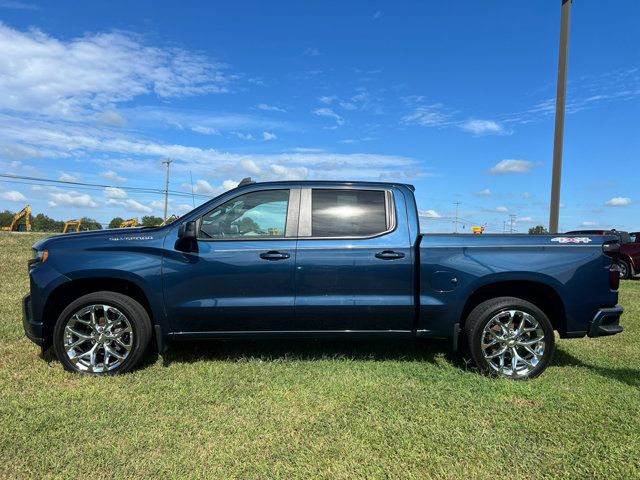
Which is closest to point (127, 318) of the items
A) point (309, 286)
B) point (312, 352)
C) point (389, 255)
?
point (309, 286)

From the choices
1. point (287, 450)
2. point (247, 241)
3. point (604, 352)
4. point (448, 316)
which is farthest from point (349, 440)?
point (604, 352)

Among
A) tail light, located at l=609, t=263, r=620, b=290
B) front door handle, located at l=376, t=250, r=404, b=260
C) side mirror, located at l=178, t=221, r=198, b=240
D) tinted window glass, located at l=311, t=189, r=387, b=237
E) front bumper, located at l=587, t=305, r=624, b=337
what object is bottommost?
front bumper, located at l=587, t=305, r=624, b=337

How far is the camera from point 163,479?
291cm

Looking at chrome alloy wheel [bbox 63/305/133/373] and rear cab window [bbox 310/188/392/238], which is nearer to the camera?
chrome alloy wheel [bbox 63/305/133/373]

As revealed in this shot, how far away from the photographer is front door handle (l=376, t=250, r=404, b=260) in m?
4.63

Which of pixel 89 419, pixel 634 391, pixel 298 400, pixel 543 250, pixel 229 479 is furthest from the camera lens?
pixel 543 250

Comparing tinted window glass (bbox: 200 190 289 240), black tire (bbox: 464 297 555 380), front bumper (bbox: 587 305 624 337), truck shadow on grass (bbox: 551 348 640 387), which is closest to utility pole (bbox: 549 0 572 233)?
truck shadow on grass (bbox: 551 348 640 387)

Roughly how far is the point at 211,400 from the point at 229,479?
3.93 feet

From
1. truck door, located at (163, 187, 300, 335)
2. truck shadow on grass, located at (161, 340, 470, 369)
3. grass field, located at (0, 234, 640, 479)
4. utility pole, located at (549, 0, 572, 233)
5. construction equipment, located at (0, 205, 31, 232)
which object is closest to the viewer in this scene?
grass field, located at (0, 234, 640, 479)

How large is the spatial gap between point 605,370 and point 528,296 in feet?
3.55

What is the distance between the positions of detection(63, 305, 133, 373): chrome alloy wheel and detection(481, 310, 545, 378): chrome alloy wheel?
346 cm

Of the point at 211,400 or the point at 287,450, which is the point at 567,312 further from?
the point at 211,400

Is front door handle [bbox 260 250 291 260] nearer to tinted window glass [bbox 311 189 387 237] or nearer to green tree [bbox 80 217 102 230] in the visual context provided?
tinted window glass [bbox 311 189 387 237]

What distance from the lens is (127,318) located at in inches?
182
